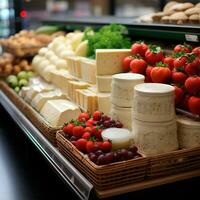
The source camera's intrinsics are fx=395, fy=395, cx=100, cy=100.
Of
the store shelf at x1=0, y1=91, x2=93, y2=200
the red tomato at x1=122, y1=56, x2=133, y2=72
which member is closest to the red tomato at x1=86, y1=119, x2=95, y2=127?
the store shelf at x1=0, y1=91, x2=93, y2=200

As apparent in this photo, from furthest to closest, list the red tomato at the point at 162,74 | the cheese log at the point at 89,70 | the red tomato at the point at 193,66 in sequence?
1. the cheese log at the point at 89,70
2. the red tomato at the point at 162,74
3. the red tomato at the point at 193,66

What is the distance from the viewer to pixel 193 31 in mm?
2551

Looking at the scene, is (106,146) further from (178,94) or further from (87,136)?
(178,94)

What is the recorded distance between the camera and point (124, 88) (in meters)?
2.35

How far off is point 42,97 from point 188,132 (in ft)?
4.93

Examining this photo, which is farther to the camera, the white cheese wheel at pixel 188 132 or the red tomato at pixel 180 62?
the red tomato at pixel 180 62

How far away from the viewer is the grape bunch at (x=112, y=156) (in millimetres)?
1953

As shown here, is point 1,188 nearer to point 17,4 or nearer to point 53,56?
point 53,56

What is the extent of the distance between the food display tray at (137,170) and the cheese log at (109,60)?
787 mm

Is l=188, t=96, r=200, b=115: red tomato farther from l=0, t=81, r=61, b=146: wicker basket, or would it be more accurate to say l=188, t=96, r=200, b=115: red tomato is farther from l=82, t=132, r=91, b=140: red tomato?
l=0, t=81, r=61, b=146: wicker basket

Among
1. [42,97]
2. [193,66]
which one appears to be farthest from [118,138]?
[42,97]

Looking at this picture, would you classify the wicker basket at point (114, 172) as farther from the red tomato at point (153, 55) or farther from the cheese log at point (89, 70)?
the cheese log at point (89, 70)

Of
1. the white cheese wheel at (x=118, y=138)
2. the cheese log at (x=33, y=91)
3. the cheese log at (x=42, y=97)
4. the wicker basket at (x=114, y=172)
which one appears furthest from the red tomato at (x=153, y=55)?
the cheese log at (x=33, y=91)

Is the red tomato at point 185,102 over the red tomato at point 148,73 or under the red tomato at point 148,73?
under
